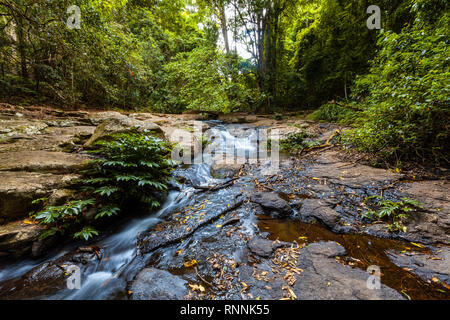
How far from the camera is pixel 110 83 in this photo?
7871mm

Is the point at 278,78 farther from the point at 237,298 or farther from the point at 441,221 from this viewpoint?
the point at 237,298

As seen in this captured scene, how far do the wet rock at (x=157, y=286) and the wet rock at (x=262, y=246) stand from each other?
2.81ft

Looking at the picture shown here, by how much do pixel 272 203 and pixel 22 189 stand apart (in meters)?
3.57

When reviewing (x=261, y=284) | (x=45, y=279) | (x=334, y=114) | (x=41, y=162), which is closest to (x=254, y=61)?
(x=334, y=114)

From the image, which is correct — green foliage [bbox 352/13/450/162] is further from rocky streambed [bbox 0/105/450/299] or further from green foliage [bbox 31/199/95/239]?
green foliage [bbox 31/199/95/239]

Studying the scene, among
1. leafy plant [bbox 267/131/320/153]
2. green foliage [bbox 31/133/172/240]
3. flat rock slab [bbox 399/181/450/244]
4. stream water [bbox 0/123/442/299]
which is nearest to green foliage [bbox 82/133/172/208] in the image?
green foliage [bbox 31/133/172/240]

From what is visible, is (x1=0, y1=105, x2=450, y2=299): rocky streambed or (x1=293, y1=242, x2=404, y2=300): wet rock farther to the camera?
(x1=0, y1=105, x2=450, y2=299): rocky streambed

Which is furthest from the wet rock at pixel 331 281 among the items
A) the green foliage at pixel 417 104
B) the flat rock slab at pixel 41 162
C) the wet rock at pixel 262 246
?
the flat rock slab at pixel 41 162

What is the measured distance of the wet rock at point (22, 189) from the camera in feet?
6.90

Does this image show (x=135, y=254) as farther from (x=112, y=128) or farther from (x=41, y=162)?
(x=112, y=128)

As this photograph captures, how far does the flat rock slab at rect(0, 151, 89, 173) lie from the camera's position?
261 cm

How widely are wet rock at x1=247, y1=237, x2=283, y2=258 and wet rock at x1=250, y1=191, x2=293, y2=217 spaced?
662 mm

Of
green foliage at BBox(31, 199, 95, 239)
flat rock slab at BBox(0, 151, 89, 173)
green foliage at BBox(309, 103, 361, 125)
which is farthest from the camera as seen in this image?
green foliage at BBox(309, 103, 361, 125)

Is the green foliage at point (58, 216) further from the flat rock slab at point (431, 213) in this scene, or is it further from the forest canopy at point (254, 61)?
the forest canopy at point (254, 61)
